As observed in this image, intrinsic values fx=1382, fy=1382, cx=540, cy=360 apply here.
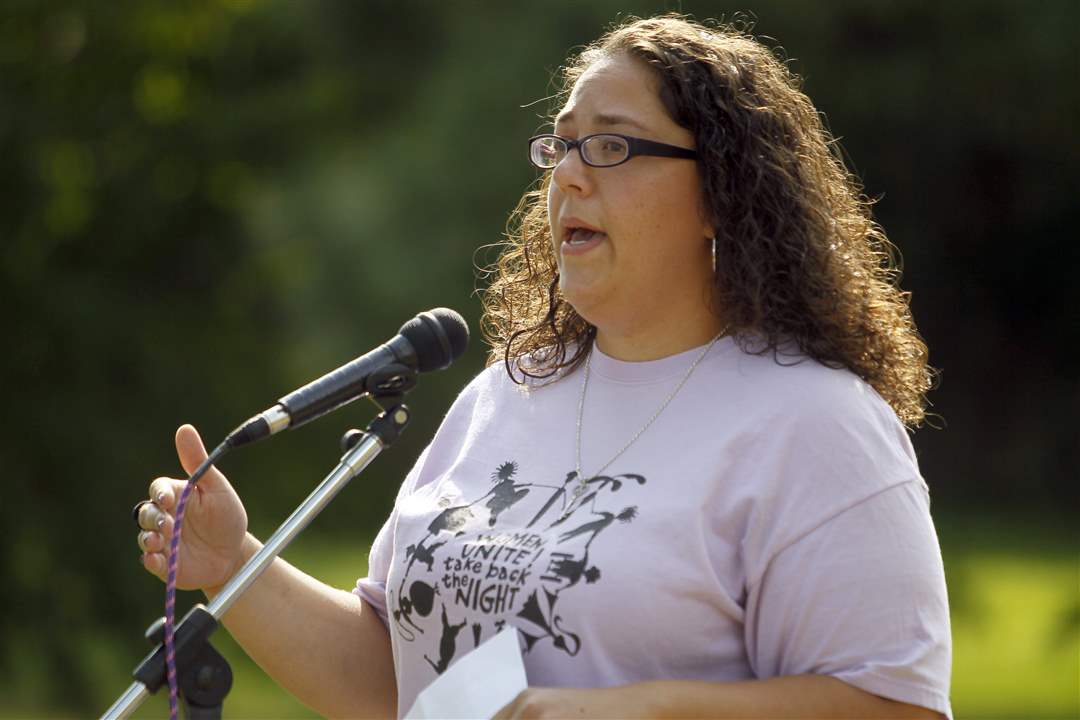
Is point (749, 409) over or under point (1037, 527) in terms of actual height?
over

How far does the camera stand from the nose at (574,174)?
218cm

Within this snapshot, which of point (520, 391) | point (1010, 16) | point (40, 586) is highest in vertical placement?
point (520, 391)

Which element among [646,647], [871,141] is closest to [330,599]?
[646,647]

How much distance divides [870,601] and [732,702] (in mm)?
231

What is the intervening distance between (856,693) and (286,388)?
5.78 m

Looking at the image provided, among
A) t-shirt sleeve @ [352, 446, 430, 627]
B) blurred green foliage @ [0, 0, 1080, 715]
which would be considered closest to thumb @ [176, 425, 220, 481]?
t-shirt sleeve @ [352, 446, 430, 627]

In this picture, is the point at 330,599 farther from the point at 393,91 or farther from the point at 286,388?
the point at 393,91

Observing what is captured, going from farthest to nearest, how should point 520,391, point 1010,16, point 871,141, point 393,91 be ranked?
point 393,91
point 871,141
point 1010,16
point 520,391

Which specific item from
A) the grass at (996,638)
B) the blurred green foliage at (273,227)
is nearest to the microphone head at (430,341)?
the blurred green foliage at (273,227)

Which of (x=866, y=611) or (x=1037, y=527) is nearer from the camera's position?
(x=866, y=611)

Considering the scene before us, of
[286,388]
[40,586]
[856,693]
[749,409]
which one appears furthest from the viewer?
[286,388]

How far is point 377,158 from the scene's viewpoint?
13.8 m

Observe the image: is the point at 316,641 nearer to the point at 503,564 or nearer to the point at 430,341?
the point at 503,564

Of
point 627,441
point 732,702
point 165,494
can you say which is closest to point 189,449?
point 165,494
